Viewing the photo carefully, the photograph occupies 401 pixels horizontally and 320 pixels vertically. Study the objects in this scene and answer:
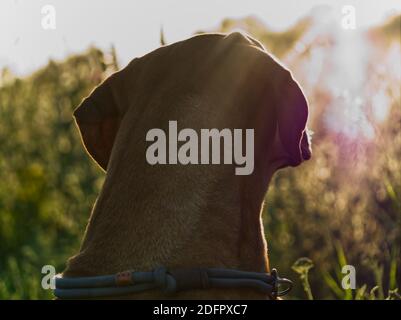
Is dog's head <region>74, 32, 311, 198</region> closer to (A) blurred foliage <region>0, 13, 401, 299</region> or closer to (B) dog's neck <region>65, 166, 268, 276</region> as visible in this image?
(B) dog's neck <region>65, 166, 268, 276</region>

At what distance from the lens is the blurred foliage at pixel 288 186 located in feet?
18.0

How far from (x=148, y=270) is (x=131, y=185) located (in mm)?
334

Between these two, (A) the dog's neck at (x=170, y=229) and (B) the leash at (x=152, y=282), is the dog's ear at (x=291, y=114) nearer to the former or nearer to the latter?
(A) the dog's neck at (x=170, y=229)

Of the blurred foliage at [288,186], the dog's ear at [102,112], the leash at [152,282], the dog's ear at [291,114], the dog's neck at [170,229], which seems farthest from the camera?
the blurred foliage at [288,186]

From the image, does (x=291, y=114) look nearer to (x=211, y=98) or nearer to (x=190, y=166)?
(x=211, y=98)

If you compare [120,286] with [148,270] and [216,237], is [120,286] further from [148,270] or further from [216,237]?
[216,237]

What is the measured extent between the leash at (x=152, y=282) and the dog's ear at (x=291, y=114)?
52 cm

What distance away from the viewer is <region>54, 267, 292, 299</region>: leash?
306cm

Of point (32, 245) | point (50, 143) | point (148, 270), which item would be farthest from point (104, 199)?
point (50, 143)

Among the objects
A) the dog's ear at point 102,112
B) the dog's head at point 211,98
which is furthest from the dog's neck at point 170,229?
the dog's ear at point 102,112

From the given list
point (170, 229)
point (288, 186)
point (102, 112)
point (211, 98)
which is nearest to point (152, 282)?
point (170, 229)

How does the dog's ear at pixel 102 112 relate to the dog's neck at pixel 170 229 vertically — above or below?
above

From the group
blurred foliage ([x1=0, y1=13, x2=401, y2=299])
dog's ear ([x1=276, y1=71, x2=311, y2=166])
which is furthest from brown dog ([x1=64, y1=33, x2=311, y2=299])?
blurred foliage ([x1=0, y1=13, x2=401, y2=299])

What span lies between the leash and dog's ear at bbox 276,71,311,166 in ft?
1.70
